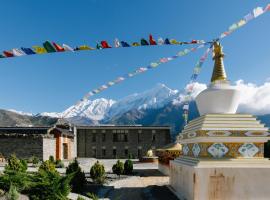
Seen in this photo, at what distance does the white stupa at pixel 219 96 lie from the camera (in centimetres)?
1431

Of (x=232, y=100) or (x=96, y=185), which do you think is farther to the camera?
(x=96, y=185)

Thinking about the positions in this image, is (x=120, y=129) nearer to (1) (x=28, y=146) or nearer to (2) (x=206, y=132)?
(1) (x=28, y=146)

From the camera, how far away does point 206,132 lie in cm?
1343

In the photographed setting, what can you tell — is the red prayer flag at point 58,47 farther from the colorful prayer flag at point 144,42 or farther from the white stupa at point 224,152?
the white stupa at point 224,152

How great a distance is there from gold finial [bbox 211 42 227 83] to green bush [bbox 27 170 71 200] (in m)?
7.99

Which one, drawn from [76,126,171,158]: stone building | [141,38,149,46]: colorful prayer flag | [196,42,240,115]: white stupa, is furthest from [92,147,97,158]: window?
[141,38,149,46]: colorful prayer flag

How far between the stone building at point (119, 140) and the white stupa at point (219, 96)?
42079 mm

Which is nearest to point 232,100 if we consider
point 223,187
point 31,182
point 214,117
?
point 214,117

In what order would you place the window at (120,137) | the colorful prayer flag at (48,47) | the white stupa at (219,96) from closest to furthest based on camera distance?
the colorful prayer flag at (48,47) < the white stupa at (219,96) < the window at (120,137)

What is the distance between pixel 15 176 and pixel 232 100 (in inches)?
397

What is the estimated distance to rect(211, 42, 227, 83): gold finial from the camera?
1483cm

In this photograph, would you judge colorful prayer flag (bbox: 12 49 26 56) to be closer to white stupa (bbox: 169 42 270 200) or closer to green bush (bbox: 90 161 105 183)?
white stupa (bbox: 169 42 270 200)

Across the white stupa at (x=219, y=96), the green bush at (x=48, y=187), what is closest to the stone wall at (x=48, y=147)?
the green bush at (x=48, y=187)

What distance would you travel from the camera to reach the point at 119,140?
57500mm
